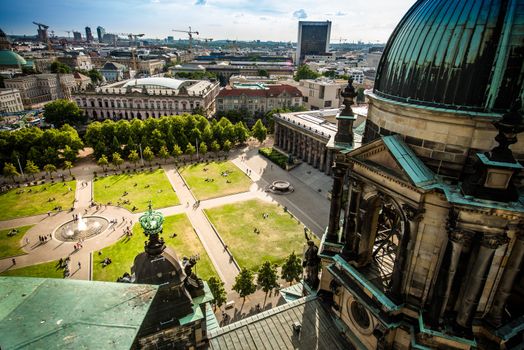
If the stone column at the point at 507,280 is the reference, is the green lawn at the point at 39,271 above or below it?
below

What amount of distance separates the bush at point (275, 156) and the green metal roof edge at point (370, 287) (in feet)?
257

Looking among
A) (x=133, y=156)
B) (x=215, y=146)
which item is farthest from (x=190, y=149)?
(x=133, y=156)

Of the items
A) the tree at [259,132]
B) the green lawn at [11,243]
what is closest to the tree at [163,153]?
the tree at [259,132]

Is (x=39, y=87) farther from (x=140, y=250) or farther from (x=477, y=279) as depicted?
(x=477, y=279)

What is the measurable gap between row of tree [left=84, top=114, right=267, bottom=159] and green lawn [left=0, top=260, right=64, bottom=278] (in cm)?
4988

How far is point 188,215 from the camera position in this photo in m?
70.3

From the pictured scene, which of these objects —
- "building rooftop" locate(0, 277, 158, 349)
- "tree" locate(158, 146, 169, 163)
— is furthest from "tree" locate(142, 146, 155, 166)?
"building rooftop" locate(0, 277, 158, 349)

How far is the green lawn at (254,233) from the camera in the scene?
186 ft

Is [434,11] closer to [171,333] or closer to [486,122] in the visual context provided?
[486,122]

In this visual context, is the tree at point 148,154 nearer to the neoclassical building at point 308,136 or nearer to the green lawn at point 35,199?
the green lawn at point 35,199

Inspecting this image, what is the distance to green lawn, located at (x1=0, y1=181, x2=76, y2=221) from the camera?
71.1m

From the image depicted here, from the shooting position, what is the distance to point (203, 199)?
256 ft

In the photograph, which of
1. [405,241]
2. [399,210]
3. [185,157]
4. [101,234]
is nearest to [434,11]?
[399,210]

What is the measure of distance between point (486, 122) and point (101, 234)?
66.2m
